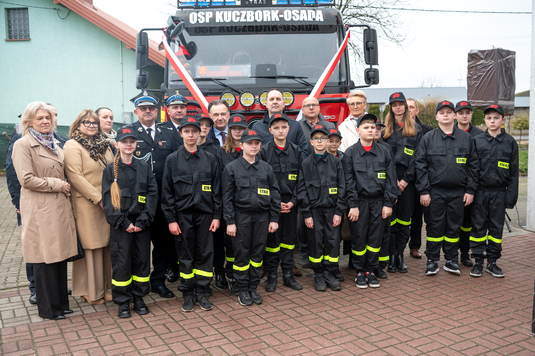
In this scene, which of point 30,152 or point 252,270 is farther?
point 252,270

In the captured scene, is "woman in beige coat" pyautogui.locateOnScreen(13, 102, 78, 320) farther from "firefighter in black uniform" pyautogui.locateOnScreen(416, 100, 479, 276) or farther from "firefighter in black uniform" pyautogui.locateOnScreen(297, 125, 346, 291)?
"firefighter in black uniform" pyautogui.locateOnScreen(416, 100, 479, 276)

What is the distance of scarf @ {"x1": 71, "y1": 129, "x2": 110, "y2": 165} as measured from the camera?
481 centimetres

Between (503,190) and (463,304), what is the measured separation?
1736mm

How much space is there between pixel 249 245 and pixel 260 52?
3121 mm

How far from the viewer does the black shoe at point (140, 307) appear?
4664 millimetres

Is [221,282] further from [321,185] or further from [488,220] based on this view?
[488,220]

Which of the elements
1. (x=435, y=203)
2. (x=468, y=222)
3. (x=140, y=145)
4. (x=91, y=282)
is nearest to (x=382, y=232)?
(x=435, y=203)

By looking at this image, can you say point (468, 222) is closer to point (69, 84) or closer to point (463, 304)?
point (463, 304)

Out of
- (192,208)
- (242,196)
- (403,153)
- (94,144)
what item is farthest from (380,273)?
(94,144)

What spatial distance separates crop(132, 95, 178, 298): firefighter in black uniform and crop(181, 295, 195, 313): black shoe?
1.49 feet

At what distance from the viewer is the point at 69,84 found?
1808cm

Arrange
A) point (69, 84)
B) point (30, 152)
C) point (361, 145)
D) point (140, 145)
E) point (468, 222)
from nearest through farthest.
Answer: point (30, 152), point (140, 145), point (361, 145), point (468, 222), point (69, 84)

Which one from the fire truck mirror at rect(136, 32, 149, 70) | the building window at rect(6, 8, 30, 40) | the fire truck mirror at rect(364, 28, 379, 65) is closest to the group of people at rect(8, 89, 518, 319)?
the fire truck mirror at rect(364, 28, 379, 65)

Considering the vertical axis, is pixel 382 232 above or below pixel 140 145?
below
